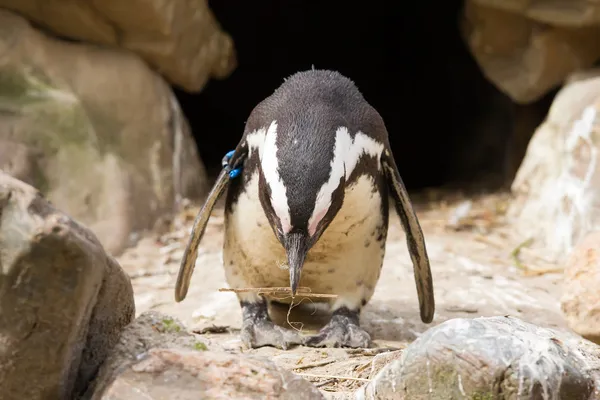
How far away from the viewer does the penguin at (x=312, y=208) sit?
2496 millimetres

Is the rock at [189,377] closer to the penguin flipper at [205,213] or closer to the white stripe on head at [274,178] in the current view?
the white stripe on head at [274,178]

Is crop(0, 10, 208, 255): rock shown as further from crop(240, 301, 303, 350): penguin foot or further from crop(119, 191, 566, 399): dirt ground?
crop(240, 301, 303, 350): penguin foot

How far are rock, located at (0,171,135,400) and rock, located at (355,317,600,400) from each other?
754mm

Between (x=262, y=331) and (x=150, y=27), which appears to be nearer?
(x=262, y=331)

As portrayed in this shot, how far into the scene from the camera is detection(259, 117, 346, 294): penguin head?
2436mm

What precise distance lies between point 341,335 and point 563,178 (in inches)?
98.3

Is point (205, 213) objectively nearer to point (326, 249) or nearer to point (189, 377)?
point (326, 249)

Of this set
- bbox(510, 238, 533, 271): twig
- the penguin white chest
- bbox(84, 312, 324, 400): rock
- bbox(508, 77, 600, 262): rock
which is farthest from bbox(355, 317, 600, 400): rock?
bbox(508, 77, 600, 262): rock

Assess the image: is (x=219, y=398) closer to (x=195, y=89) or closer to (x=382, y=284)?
(x=382, y=284)

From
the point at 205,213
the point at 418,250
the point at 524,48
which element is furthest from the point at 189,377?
the point at 524,48

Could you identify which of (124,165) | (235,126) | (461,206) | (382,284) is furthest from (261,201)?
(235,126)

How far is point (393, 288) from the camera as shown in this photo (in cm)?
416

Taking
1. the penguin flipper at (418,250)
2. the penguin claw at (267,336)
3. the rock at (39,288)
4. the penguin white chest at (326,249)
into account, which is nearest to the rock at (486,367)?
the rock at (39,288)

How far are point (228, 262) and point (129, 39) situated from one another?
103 inches
